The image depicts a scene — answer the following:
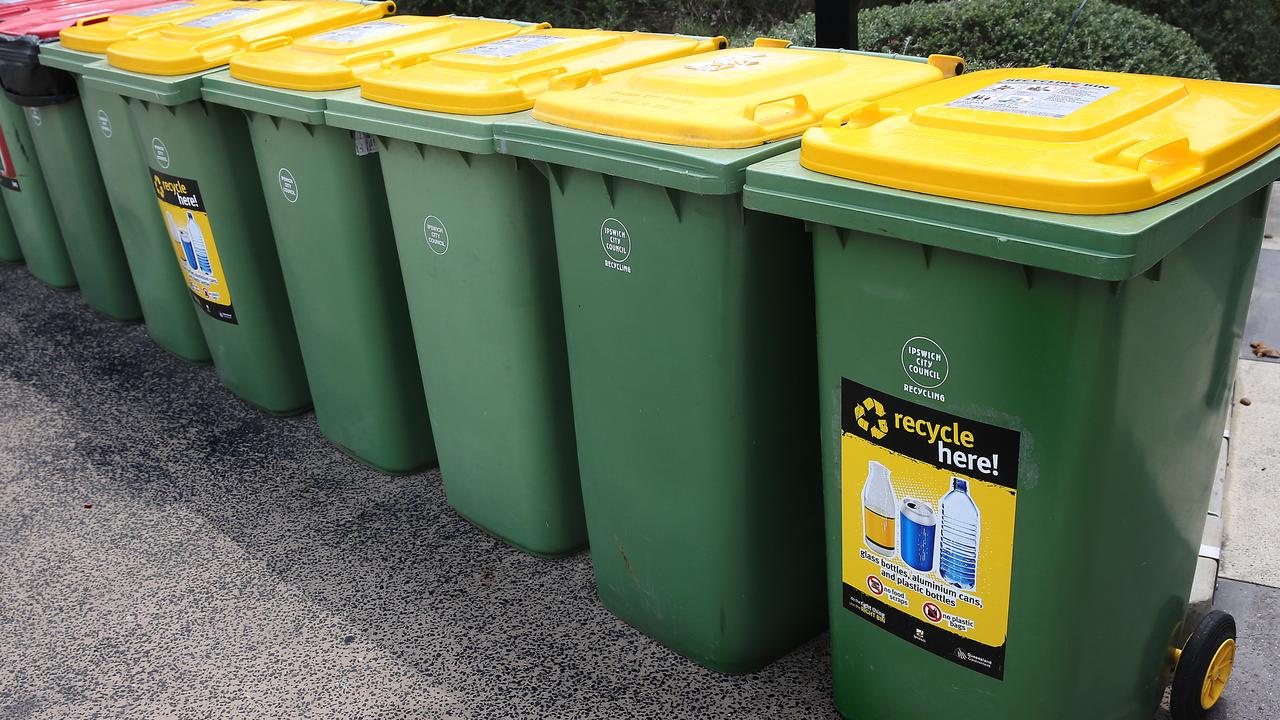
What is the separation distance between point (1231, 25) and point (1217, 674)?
677cm

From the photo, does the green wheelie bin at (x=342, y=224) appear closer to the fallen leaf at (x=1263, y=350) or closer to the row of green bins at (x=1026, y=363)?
the row of green bins at (x=1026, y=363)

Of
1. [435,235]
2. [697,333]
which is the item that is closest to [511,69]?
[435,235]

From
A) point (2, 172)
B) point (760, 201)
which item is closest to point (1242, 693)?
point (760, 201)

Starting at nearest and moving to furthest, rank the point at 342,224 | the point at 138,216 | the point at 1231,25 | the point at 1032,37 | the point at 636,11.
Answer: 1. the point at 342,224
2. the point at 138,216
3. the point at 1032,37
4. the point at 1231,25
5. the point at 636,11

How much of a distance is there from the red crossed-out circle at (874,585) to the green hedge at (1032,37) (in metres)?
3.73

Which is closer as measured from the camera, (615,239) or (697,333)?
(697,333)

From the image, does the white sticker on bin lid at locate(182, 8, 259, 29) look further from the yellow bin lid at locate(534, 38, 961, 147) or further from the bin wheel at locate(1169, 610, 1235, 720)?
the bin wheel at locate(1169, 610, 1235, 720)

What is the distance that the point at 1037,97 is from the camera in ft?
6.86

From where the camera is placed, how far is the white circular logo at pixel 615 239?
2393 mm

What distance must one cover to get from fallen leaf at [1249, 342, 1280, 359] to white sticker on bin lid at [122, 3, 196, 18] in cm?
493

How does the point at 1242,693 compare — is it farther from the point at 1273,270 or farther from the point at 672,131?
the point at 1273,270

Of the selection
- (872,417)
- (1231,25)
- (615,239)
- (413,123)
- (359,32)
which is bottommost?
(1231,25)

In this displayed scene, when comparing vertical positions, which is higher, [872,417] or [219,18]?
[219,18]

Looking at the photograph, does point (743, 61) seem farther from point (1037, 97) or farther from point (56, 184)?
point (56, 184)
